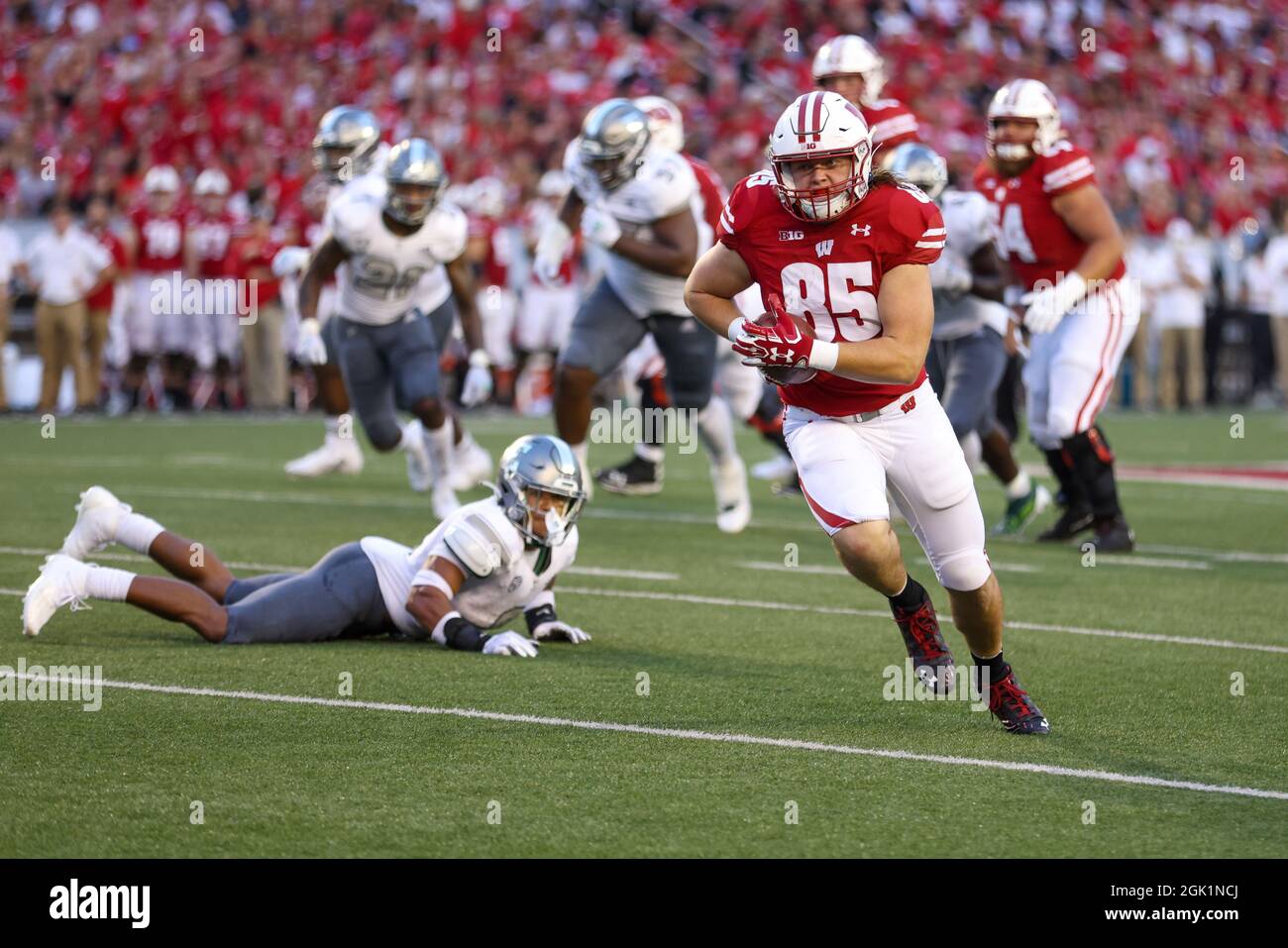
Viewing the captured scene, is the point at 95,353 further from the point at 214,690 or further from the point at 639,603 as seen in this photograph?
the point at 214,690

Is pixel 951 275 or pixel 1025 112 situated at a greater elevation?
pixel 1025 112

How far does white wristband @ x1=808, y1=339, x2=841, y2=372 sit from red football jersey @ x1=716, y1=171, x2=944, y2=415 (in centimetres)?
29

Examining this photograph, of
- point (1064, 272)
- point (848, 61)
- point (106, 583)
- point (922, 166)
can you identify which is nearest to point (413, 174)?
point (848, 61)

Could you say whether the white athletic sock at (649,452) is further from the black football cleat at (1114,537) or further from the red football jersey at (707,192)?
the black football cleat at (1114,537)

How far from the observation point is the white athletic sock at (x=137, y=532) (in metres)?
6.23

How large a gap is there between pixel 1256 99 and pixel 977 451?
17099 millimetres

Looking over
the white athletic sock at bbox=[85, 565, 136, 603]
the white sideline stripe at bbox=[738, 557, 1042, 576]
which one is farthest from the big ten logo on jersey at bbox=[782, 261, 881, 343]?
the white sideline stripe at bbox=[738, 557, 1042, 576]

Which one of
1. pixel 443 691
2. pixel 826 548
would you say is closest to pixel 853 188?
pixel 443 691

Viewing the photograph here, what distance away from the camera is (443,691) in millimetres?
5473

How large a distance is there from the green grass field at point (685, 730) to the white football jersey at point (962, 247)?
119 cm

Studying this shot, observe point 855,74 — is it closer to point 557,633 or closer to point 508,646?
point 557,633

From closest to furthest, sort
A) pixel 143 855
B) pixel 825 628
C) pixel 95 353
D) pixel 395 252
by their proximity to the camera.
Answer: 1. pixel 143 855
2. pixel 825 628
3. pixel 395 252
4. pixel 95 353

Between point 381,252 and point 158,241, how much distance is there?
8.16 metres

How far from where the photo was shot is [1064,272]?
28.3 feet
